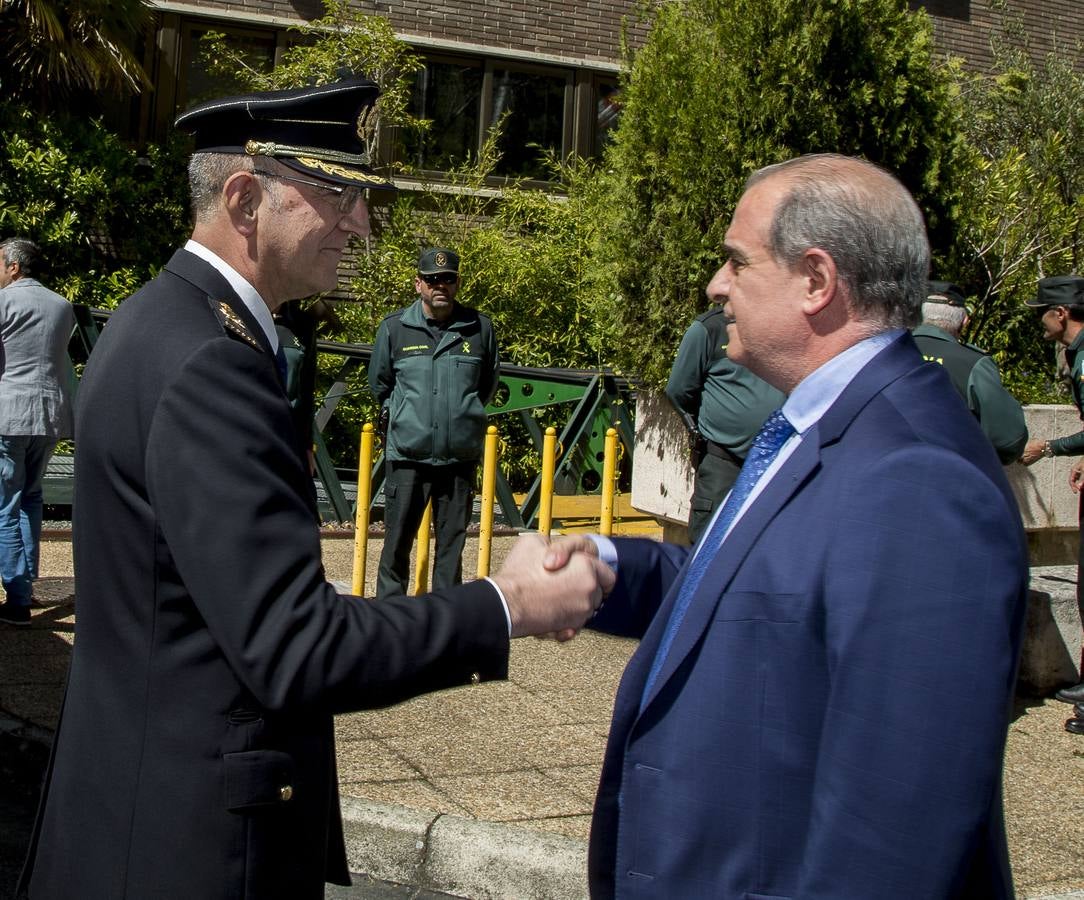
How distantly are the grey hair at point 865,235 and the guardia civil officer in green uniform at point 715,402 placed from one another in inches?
174

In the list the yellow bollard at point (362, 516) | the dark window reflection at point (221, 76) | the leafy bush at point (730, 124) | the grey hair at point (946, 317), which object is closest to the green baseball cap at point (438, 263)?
the yellow bollard at point (362, 516)

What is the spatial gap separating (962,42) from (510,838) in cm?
1680

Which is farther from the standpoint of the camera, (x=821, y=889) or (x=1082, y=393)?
(x=1082, y=393)

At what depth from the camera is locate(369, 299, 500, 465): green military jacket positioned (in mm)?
7668

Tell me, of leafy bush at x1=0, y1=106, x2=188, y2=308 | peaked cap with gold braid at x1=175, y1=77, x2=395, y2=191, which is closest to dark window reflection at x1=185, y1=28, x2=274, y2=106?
leafy bush at x1=0, y1=106, x2=188, y2=308

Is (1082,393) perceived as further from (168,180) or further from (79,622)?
(168,180)

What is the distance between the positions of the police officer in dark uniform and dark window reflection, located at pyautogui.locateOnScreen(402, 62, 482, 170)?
1470 centimetres

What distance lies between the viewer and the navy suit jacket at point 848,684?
178cm

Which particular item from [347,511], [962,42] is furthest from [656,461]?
[962,42]

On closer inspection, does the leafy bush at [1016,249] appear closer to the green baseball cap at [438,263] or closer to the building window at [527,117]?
the green baseball cap at [438,263]

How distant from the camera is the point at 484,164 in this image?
15711 millimetres

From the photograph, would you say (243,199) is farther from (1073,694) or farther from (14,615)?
(14,615)

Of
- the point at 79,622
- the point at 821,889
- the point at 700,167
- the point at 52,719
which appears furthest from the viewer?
the point at 700,167

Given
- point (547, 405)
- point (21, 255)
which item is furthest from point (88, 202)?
point (21, 255)
